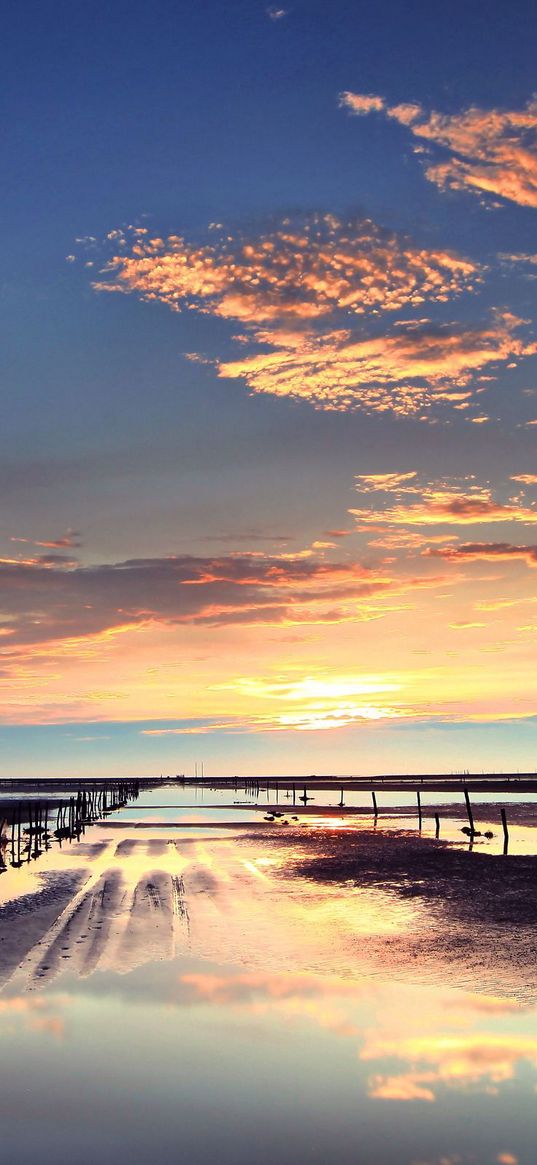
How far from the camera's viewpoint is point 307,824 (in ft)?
294

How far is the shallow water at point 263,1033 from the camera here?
1328cm

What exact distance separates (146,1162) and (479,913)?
70.7 ft

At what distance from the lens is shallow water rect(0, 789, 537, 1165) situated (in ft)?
43.6

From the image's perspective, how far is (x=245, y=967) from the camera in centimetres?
2414

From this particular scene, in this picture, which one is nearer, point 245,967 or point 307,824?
point 245,967

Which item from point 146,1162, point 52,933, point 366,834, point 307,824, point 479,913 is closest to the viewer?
point 146,1162

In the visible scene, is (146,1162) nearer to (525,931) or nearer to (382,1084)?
(382,1084)

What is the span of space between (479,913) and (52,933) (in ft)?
44.3

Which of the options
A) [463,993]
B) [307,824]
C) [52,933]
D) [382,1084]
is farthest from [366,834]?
[382,1084]

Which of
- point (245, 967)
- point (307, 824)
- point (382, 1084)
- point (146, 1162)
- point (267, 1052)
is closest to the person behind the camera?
point (146, 1162)

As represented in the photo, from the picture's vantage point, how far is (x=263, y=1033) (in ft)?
59.9

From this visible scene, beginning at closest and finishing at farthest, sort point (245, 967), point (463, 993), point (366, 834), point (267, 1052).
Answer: point (267, 1052) < point (463, 993) < point (245, 967) < point (366, 834)

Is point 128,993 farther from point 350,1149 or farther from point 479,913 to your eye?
point 479,913

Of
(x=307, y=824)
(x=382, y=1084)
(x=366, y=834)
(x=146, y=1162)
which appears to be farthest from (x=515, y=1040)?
(x=307, y=824)
